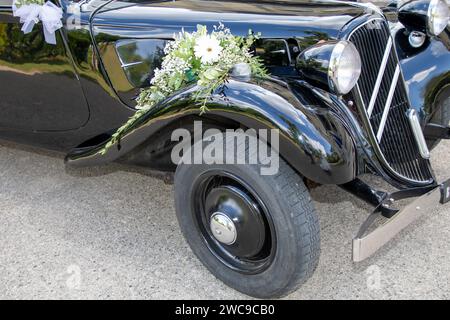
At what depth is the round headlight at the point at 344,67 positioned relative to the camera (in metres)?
2.16

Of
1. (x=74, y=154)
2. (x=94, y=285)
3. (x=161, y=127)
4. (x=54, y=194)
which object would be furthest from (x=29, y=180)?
(x=161, y=127)

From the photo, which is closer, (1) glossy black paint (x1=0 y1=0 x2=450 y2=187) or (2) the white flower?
(1) glossy black paint (x1=0 y1=0 x2=450 y2=187)

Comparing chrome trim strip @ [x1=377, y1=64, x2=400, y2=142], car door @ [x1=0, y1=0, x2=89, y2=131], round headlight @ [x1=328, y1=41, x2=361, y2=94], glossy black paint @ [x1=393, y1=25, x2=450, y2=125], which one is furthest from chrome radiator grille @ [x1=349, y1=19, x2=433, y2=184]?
car door @ [x1=0, y1=0, x2=89, y2=131]

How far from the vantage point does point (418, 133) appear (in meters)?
2.58

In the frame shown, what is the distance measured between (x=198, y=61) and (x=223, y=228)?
2.45ft

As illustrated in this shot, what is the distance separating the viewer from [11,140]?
3457 mm

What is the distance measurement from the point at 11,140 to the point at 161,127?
1516mm

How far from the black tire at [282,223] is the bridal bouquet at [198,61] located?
1.27 ft

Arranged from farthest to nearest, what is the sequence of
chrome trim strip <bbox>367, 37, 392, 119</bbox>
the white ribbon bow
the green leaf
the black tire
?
the white ribbon bow, chrome trim strip <bbox>367, 37, 392, 119</bbox>, the green leaf, the black tire

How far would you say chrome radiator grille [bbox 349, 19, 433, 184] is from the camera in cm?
241

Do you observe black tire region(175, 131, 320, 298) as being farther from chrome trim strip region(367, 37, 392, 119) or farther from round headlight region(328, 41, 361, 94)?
chrome trim strip region(367, 37, 392, 119)

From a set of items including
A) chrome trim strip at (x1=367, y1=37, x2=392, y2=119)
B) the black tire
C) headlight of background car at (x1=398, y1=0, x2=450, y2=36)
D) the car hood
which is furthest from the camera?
headlight of background car at (x1=398, y1=0, x2=450, y2=36)

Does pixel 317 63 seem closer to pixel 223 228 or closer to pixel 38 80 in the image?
pixel 223 228

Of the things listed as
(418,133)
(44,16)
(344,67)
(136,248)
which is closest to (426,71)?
(418,133)
